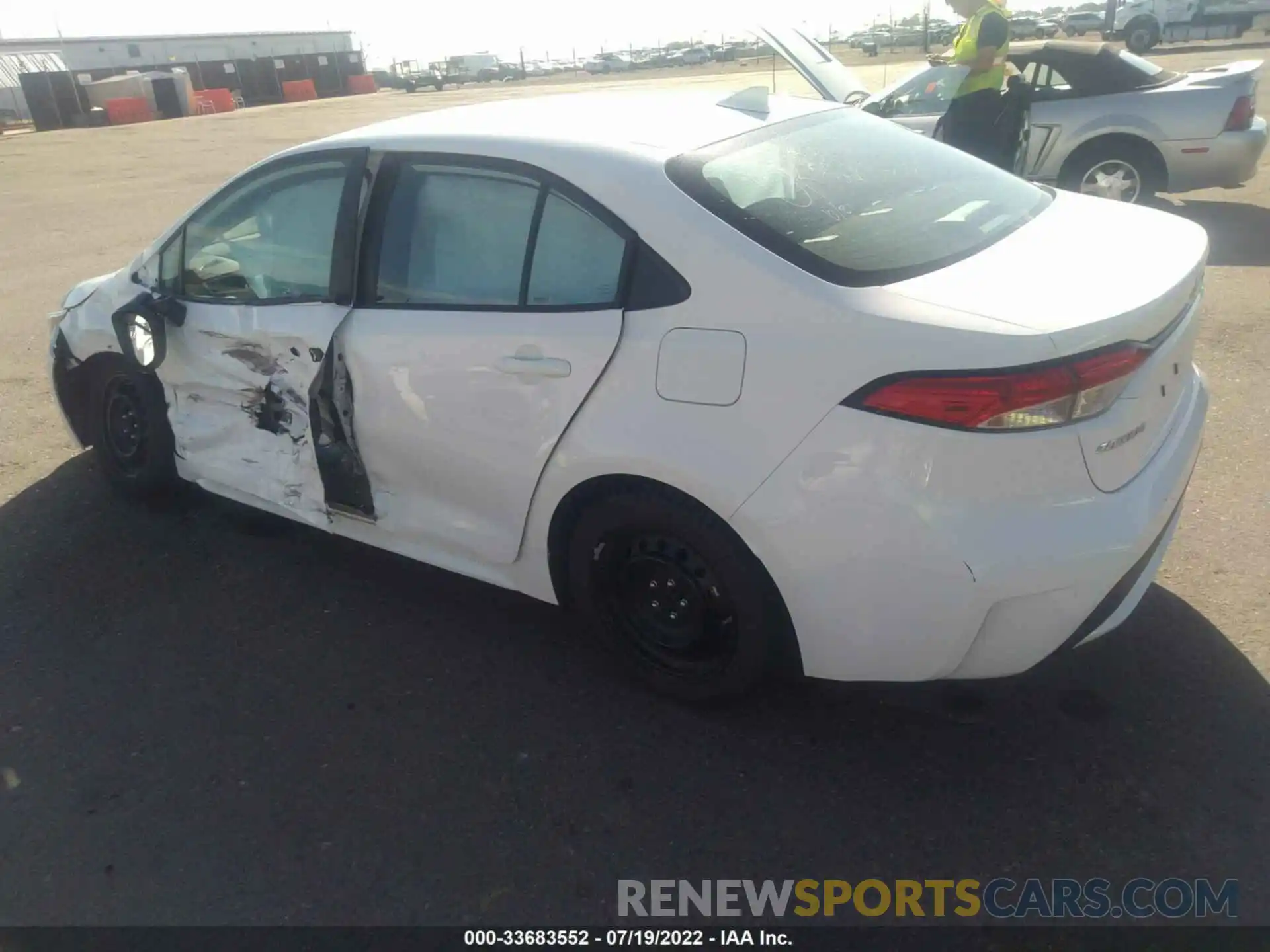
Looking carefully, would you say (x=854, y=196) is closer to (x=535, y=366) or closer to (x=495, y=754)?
(x=535, y=366)

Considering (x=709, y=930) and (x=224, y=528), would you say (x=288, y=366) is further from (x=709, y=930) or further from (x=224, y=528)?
(x=709, y=930)

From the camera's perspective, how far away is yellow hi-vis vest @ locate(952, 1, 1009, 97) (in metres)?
6.46

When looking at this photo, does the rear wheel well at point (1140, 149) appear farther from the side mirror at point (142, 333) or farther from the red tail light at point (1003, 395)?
the side mirror at point (142, 333)

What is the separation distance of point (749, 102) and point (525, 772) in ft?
7.29

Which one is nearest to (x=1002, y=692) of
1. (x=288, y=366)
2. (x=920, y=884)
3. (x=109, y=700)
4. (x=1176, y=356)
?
(x=920, y=884)

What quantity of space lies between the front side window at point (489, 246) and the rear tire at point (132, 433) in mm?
1521

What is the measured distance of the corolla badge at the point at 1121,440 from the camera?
89.4 inches

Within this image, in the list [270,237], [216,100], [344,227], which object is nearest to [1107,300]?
[344,227]

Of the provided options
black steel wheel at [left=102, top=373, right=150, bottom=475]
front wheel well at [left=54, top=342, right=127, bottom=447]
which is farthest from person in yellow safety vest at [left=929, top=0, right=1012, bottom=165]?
front wheel well at [left=54, top=342, right=127, bottom=447]

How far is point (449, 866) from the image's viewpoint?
2.42 m

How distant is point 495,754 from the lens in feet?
9.17

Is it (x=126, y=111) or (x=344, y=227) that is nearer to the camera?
(x=344, y=227)

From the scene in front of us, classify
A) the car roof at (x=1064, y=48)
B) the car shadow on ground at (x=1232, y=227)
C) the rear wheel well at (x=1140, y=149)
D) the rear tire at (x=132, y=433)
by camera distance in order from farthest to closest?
1. the car roof at (x=1064, y=48)
2. the rear wheel well at (x=1140, y=149)
3. the car shadow on ground at (x=1232, y=227)
4. the rear tire at (x=132, y=433)

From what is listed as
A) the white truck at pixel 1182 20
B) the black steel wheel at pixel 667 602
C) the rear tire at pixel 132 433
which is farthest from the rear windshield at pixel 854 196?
the white truck at pixel 1182 20
